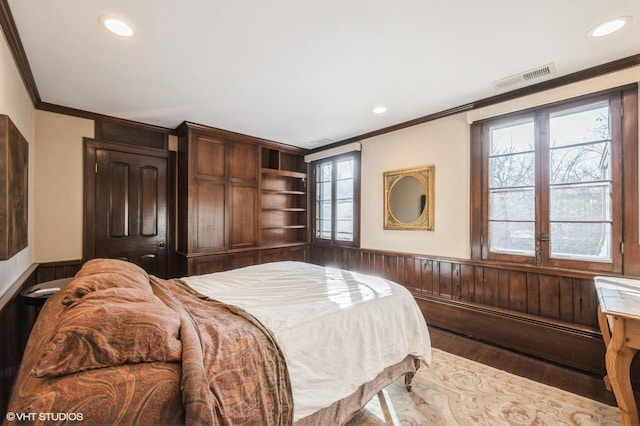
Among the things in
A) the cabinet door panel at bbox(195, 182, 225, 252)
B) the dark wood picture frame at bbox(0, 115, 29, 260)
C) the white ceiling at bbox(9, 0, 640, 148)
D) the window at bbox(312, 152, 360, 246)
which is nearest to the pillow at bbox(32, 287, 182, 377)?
the dark wood picture frame at bbox(0, 115, 29, 260)

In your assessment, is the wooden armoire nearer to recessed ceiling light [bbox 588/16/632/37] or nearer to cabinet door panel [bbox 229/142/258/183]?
cabinet door panel [bbox 229/142/258/183]

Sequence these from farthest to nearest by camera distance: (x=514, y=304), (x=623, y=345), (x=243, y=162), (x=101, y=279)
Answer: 1. (x=243, y=162)
2. (x=514, y=304)
3. (x=623, y=345)
4. (x=101, y=279)

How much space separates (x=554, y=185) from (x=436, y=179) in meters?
1.12

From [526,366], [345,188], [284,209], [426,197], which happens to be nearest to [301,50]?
[426,197]

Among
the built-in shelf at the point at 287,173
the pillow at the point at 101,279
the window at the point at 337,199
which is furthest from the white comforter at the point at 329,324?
the built-in shelf at the point at 287,173

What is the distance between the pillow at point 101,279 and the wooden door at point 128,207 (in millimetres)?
1786

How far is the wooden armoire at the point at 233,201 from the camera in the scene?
11.8 feet

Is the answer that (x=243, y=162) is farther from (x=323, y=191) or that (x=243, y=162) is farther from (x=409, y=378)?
(x=409, y=378)

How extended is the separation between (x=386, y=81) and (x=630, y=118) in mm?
1961

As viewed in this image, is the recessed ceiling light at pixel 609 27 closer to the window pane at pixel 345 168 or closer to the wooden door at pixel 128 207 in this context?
the window pane at pixel 345 168

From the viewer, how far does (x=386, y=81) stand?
2.46 metres

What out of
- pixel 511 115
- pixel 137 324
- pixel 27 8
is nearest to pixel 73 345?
pixel 137 324

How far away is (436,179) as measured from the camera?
333 centimetres

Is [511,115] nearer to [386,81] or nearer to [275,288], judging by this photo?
[386,81]
